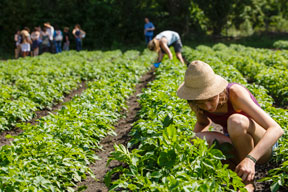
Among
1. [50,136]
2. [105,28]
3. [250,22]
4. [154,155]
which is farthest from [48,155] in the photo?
[250,22]

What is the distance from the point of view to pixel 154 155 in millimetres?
2814

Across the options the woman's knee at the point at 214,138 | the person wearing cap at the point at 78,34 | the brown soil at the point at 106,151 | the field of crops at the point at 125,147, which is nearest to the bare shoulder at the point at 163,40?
the field of crops at the point at 125,147

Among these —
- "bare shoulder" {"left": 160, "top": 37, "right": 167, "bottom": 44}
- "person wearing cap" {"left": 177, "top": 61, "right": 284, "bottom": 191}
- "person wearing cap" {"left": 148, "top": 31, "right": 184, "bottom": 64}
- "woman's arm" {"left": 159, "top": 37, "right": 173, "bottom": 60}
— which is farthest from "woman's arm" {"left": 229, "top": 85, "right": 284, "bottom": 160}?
"bare shoulder" {"left": 160, "top": 37, "right": 167, "bottom": 44}

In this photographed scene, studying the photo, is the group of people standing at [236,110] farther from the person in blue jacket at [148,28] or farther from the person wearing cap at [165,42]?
the person in blue jacket at [148,28]

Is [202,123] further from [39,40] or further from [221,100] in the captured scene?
[39,40]

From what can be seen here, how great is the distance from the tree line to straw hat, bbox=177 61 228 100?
91.0 feet

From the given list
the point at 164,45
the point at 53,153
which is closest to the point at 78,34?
the point at 164,45

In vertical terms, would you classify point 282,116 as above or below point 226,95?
below

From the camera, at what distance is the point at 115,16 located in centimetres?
3098

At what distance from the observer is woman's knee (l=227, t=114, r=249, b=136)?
9.61 ft

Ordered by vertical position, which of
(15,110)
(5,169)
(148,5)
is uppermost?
(148,5)

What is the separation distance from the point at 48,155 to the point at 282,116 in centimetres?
288

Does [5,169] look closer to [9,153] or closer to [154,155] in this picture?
[9,153]

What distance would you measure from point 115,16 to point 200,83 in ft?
95.4
